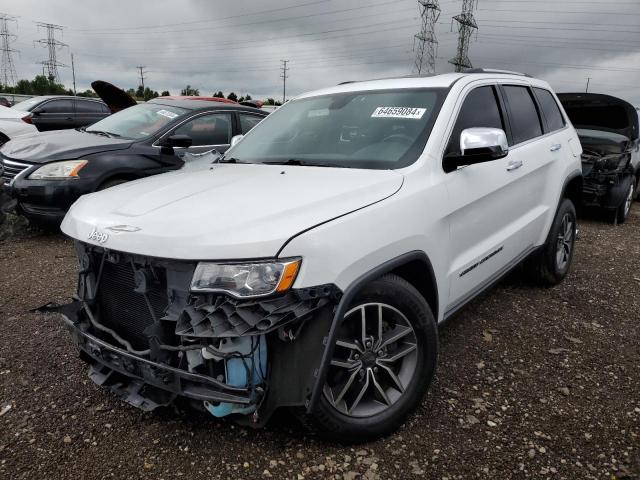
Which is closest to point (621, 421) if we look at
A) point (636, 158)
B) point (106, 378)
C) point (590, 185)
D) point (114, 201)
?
point (106, 378)

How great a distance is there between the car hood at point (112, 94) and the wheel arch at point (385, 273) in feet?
21.6

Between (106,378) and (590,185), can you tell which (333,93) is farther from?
(590,185)

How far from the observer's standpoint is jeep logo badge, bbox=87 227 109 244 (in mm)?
2236

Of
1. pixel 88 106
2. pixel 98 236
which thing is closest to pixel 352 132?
pixel 98 236

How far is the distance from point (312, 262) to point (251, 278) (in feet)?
0.80

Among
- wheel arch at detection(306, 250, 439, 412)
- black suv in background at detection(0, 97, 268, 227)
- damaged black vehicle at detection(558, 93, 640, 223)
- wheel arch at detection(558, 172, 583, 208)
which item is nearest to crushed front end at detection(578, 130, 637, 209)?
damaged black vehicle at detection(558, 93, 640, 223)

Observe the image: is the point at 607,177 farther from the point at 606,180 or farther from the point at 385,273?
the point at 385,273

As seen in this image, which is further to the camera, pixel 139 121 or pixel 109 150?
pixel 139 121

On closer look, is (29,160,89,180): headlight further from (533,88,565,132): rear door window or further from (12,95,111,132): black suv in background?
(12,95,111,132): black suv in background

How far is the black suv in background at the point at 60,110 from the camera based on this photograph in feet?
40.0

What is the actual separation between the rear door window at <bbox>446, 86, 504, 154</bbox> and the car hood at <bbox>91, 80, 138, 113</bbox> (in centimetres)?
597

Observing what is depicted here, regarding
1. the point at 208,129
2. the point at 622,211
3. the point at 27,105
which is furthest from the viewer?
the point at 27,105

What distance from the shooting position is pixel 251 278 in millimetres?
1948

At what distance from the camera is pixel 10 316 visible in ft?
12.6
